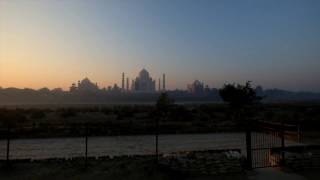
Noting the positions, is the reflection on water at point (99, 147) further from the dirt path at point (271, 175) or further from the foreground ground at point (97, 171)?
the dirt path at point (271, 175)

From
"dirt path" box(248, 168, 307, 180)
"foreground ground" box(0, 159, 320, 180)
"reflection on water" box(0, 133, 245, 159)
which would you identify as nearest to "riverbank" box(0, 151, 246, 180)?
"foreground ground" box(0, 159, 320, 180)

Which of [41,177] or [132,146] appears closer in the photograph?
[41,177]

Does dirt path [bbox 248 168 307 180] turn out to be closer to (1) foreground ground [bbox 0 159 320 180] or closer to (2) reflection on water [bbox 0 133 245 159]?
(1) foreground ground [bbox 0 159 320 180]

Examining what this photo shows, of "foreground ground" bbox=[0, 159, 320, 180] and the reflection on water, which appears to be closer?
"foreground ground" bbox=[0, 159, 320, 180]

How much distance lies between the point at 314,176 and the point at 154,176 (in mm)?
4820

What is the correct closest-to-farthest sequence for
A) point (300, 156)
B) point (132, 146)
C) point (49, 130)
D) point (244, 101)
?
point (300, 156) → point (132, 146) → point (49, 130) → point (244, 101)

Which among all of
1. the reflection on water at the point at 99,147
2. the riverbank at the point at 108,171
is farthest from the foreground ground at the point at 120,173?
the reflection on water at the point at 99,147

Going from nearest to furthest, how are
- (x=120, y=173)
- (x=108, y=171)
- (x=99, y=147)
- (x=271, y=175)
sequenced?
(x=271, y=175) < (x=120, y=173) < (x=108, y=171) < (x=99, y=147)

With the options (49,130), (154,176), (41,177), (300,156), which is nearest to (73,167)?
(41,177)

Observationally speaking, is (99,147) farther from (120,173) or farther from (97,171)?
(120,173)

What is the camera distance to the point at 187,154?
1488cm

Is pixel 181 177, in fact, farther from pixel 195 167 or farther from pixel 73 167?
pixel 73 167

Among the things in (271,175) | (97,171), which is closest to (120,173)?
(97,171)

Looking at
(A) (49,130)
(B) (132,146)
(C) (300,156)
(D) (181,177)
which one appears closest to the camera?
(D) (181,177)
